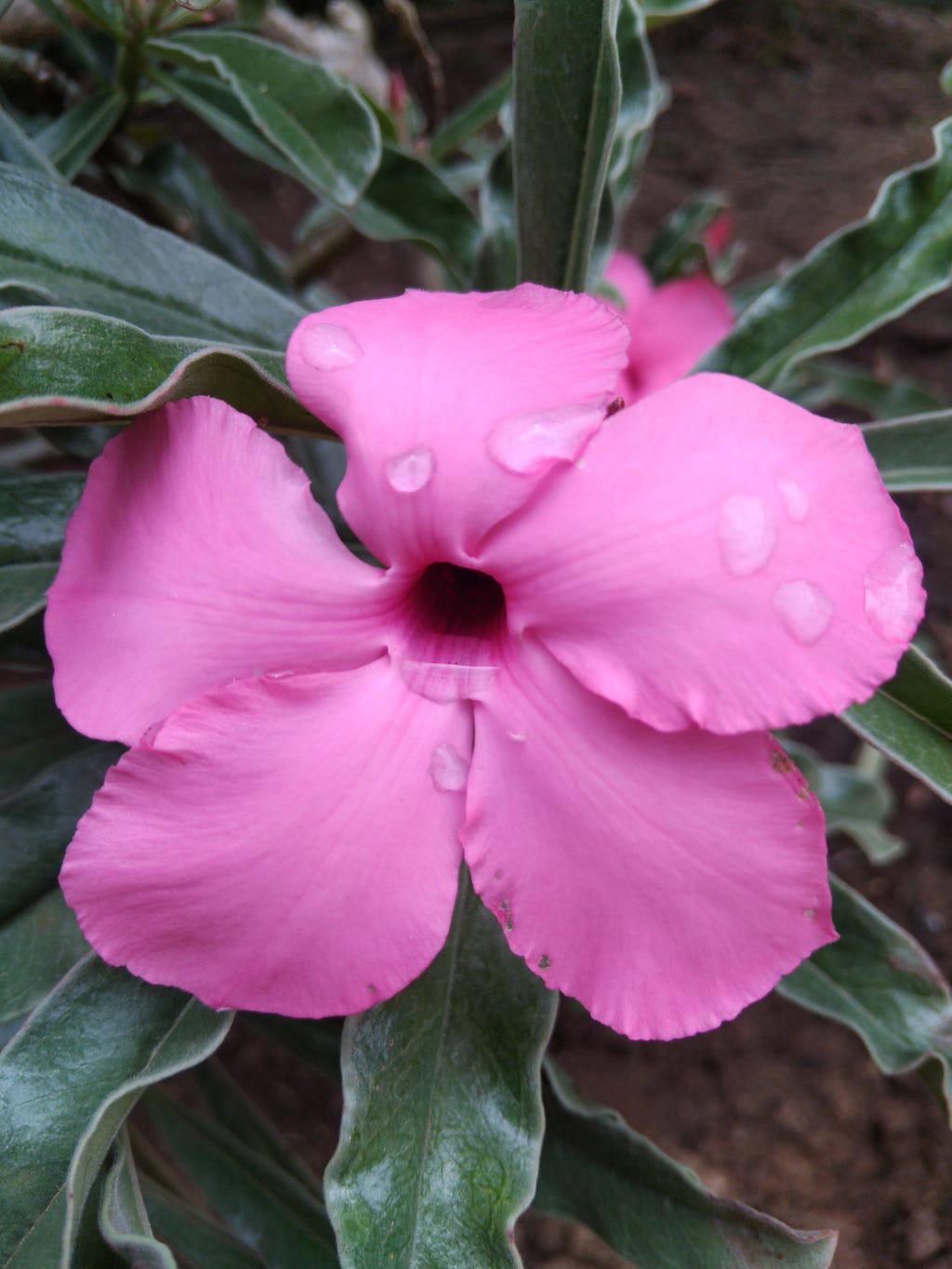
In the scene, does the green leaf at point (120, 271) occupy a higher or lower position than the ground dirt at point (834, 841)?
higher

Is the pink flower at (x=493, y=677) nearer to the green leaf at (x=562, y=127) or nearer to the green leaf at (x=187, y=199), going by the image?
the green leaf at (x=562, y=127)

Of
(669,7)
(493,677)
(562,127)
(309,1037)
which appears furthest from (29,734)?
(669,7)

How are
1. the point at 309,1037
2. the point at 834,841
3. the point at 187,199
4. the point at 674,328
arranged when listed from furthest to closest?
the point at 834,841, the point at 674,328, the point at 187,199, the point at 309,1037

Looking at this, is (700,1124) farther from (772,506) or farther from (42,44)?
(42,44)

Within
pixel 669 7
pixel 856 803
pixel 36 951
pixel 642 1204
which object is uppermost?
pixel 669 7

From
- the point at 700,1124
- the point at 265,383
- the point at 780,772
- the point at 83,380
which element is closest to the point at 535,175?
the point at 265,383

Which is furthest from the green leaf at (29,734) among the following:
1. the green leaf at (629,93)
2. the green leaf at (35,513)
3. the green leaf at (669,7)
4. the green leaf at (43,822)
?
the green leaf at (669,7)

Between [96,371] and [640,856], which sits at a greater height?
[96,371]

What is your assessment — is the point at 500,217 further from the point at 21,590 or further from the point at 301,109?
the point at 21,590
